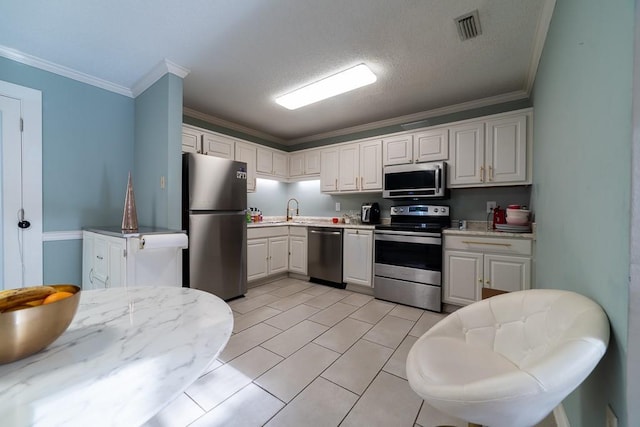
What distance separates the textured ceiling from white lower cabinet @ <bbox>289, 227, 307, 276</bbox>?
1.99 meters

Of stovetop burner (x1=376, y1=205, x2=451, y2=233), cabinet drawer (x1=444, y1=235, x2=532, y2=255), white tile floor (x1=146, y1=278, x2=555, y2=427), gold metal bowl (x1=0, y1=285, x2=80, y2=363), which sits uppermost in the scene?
stovetop burner (x1=376, y1=205, x2=451, y2=233)

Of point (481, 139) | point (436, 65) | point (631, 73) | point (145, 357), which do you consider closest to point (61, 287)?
point (145, 357)

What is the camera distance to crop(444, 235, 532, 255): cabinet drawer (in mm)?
2319

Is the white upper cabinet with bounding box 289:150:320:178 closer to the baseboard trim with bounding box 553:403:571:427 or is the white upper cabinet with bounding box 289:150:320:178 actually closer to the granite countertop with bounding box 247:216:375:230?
the granite countertop with bounding box 247:216:375:230

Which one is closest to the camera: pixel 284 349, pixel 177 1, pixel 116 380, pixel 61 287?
pixel 116 380

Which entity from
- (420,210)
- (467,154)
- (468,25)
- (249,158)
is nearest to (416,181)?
(420,210)

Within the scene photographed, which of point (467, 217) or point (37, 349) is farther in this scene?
point (467, 217)

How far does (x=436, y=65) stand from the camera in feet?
7.58

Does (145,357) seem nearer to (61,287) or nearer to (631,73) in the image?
(61,287)

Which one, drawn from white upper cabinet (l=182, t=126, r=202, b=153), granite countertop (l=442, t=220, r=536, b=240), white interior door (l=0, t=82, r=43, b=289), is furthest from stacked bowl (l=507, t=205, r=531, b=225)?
white interior door (l=0, t=82, r=43, b=289)

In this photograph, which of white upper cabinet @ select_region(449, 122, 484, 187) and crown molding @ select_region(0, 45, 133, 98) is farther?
white upper cabinet @ select_region(449, 122, 484, 187)

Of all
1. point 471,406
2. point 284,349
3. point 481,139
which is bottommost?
point 284,349

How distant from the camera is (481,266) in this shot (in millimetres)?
2527

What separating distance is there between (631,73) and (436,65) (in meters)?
1.87
